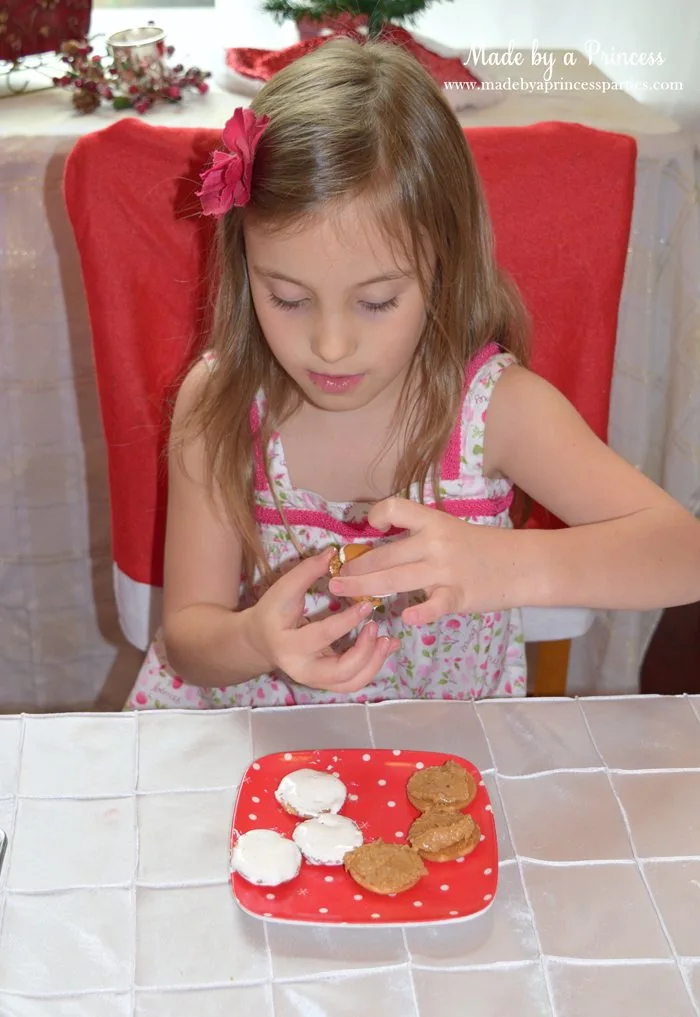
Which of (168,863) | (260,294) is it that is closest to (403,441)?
(260,294)

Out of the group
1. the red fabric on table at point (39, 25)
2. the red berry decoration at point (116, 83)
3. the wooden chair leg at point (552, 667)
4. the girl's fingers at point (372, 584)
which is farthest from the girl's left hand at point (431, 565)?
the red fabric on table at point (39, 25)

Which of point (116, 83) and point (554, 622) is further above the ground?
point (116, 83)

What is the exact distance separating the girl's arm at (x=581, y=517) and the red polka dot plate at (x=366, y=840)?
18 centimetres

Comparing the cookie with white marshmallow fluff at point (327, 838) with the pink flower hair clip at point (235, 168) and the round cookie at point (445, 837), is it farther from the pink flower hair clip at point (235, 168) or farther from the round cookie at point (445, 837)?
the pink flower hair clip at point (235, 168)

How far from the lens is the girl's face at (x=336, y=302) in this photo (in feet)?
2.91

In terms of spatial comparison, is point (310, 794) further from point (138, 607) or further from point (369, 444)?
point (138, 607)

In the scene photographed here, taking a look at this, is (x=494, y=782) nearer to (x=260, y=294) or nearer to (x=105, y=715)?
(x=105, y=715)

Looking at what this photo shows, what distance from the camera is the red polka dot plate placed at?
66 centimetres

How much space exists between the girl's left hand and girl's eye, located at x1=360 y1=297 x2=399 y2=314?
20cm

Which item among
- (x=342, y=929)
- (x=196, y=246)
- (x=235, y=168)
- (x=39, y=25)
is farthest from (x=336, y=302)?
(x=39, y=25)

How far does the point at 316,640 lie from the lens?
80 cm

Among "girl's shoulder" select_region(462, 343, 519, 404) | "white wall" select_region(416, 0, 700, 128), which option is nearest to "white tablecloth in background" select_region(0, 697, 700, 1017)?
"girl's shoulder" select_region(462, 343, 519, 404)

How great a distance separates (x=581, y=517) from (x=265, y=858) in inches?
19.6

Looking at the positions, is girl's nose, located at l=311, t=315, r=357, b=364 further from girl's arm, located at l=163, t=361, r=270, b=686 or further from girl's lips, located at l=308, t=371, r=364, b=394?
girl's arm, located at l=163, t=361, r=270, b=686
